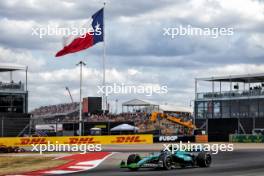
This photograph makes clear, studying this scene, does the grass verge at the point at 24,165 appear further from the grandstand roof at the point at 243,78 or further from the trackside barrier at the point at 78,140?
the grandstand roof at the point at 243,78

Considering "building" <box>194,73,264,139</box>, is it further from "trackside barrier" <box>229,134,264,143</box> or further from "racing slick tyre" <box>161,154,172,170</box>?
"racing slick tyre" <box>161,154,172,170</box>

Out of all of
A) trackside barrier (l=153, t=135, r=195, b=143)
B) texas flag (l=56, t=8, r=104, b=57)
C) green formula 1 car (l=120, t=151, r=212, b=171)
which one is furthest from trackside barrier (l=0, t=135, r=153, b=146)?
green formula 1 car (l=120, t=151, r=212, b=171)

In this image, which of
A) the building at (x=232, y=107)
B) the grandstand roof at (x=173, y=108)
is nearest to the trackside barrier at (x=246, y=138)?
the building at (x=232, y=107)

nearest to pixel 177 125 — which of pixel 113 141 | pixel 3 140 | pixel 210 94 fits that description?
pixel 210 94

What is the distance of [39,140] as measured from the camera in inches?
1949

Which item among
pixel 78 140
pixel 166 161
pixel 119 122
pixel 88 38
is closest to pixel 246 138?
pixel 119 122

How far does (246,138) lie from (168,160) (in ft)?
124

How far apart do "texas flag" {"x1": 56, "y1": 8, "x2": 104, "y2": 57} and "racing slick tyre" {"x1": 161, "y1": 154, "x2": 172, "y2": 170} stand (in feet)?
76.7

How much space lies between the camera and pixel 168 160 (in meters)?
22.2

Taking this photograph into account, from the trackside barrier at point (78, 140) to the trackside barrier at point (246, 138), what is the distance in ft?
29.1

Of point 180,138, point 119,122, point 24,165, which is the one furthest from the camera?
point 119,122

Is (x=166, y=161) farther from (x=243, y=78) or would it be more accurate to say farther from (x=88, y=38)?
(x=243, y=78)

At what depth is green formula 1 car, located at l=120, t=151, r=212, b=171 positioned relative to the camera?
2205cm

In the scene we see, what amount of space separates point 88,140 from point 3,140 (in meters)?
7.17
